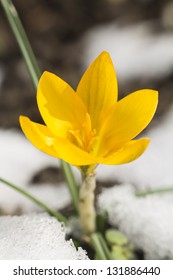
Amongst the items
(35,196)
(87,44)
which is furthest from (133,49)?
(35,196)

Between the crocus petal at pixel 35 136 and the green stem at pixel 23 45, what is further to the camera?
the green stem at pixel 23 45

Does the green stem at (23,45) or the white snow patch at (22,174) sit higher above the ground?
the green stem at (23,45)

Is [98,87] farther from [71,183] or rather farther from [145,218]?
[145,218]

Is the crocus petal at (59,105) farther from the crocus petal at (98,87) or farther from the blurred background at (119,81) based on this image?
the blurred background at (119,81)

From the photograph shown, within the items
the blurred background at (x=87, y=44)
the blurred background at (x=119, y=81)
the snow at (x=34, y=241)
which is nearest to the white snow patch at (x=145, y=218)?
the blurred background at (x=119, y=81)

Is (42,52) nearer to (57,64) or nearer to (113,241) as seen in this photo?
(57,64)

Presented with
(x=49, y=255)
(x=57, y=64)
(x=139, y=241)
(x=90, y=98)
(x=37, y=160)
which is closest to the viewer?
(x=90, y=98)
